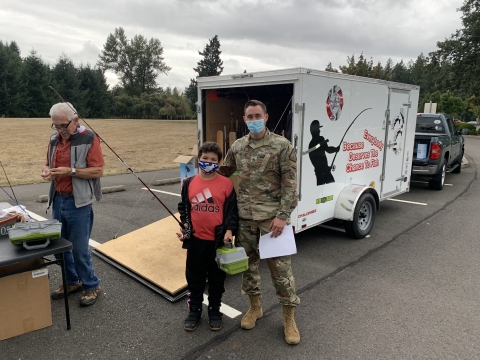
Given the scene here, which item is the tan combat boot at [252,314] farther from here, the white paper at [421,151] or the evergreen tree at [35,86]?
the evergreen tree at [35,86]

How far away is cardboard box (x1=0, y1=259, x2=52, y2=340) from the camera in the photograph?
8.86ft

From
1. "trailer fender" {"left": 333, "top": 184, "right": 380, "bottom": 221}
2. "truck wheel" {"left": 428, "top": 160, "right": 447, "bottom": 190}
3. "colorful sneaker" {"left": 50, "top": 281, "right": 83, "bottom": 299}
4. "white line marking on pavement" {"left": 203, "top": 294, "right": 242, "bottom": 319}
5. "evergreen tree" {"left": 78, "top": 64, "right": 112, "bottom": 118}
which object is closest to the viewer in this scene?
"white line marking on pavement" {"left": 203, "top": 294, "right": 242, "bottom": 319}

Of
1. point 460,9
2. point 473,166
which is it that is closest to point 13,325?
point 473,166

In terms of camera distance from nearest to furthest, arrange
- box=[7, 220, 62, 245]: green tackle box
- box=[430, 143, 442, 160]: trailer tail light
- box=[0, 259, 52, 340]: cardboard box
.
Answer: box=[7, 220, 62, 245]: green tackle box < box=[0, 259, 52, 340]: cardboard box < box=[430, 143, 442, 160]: trailer tail light

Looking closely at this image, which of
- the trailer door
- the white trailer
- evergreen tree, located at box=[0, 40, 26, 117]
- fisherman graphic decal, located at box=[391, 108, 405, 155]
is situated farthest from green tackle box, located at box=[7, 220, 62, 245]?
evergreen tree, located at box=[0, 40, 26, 117]

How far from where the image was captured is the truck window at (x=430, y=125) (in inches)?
386

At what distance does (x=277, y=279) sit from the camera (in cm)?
285

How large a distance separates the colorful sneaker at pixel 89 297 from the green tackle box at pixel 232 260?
1562mm

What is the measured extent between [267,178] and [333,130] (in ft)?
7.22

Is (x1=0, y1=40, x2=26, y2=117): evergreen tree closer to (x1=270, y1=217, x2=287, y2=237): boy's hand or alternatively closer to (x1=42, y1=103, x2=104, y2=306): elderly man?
(x1=42, y1=103, x2=104, y2=306): elderly man

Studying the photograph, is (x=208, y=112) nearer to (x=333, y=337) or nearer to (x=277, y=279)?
(x=277, y=279)

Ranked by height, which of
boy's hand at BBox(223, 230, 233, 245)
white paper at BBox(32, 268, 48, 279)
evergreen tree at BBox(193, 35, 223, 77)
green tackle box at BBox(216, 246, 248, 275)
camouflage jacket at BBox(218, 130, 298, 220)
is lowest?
white paper at BBox(32, 268, 48, 279)

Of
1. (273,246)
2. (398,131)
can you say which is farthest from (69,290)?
(398,131)

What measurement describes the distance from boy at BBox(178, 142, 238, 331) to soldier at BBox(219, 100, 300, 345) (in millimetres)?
144
